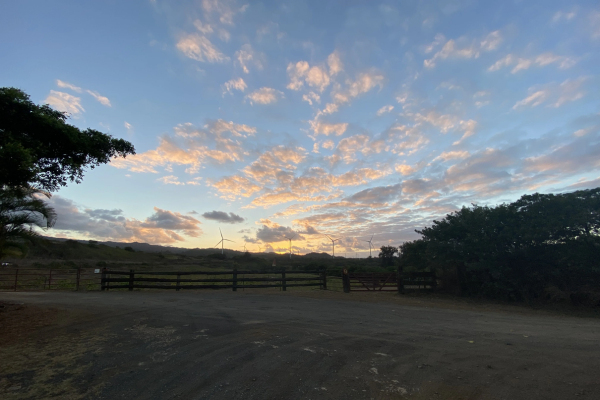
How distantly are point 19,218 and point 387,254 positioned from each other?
212ft

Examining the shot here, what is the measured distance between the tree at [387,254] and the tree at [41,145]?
61.5 metres

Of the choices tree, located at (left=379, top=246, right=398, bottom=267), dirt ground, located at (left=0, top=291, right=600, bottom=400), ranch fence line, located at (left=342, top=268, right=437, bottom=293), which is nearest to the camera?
dirt ground, located at (left=0, top=291, right=600, bottom=400)

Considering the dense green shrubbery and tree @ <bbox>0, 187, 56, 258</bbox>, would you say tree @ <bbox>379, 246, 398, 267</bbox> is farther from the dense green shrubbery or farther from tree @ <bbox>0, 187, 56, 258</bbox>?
tree @ <bbox>0, 187, 56, 258</bbox>

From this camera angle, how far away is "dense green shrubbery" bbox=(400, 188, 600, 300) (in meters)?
14.7

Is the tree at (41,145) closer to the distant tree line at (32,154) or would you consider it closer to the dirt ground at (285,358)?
the distant tree line at (32,154)

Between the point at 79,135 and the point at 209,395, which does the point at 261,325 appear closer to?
the point at 209,395

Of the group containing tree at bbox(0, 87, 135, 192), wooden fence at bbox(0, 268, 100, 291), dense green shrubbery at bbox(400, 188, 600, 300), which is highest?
tree at bbox(0, 87, 135, 192)

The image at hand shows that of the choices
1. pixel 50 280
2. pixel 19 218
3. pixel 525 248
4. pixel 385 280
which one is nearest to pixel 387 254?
pixel 385 280

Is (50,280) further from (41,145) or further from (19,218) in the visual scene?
(41,145)

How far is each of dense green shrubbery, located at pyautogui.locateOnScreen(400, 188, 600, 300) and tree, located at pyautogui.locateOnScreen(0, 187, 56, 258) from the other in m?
19.2

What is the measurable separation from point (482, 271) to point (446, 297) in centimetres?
241

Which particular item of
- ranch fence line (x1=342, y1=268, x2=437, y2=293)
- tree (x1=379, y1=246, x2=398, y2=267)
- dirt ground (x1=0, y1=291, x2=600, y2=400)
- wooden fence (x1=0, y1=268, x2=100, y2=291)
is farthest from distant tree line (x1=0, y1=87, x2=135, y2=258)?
tree (x1=379, y1=246, x2=398, y2=267)

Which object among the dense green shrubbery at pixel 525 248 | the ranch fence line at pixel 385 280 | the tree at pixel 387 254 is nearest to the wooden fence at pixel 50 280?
the ranch fence line at pixel 385 280

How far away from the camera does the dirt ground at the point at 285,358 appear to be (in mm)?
4457
